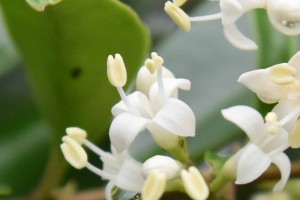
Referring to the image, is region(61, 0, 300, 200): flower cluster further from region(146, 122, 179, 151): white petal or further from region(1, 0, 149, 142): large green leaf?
region(1, 0, 149, 142): large green leaf

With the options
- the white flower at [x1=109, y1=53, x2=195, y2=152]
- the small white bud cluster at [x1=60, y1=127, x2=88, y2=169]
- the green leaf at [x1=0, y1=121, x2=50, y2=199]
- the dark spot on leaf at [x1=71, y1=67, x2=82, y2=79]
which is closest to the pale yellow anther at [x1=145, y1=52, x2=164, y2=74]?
the white flower at [x1=109, y1=53, x2=195, y2=152]

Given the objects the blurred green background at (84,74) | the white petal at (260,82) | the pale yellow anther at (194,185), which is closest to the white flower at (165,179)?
the pale yellow anther at (194,185)

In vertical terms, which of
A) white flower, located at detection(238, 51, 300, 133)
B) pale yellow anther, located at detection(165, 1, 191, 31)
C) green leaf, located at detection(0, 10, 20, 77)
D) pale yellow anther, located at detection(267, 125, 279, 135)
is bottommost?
green leaf, located at detection(0, 10, 20, 77)

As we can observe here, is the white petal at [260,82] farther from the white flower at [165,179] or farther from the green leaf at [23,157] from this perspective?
the green leaf at [23,157]

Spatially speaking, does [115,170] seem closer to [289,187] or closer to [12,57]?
[289,187]

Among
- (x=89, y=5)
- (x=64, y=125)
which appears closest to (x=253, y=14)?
(x=89, y=5)

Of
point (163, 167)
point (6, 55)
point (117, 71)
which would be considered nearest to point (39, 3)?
point (117, 71)
